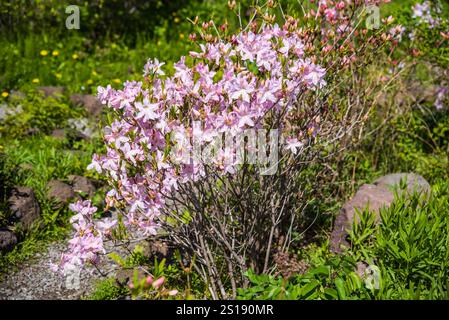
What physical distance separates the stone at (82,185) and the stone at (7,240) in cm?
72

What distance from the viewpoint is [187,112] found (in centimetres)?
271

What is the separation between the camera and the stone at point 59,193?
13.1 ft

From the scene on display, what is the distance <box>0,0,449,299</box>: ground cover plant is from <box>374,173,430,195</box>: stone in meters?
0.20

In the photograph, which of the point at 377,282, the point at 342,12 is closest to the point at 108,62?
the point at 342,12

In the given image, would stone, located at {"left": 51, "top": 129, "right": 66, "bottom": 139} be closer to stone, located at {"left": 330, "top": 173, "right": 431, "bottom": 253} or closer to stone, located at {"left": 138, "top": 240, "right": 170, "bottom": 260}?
stone, located at {"left": 138, "top": 240, "right": 170, "bottom": 260}

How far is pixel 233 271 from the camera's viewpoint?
3158 millimetres

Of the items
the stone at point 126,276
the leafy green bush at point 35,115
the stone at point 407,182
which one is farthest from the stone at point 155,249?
the leafy green bush at point 35,115

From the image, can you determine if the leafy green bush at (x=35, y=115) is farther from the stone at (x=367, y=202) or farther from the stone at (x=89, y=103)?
the stone at (x=367, y=202)

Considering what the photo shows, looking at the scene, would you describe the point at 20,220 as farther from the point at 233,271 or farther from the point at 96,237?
the point at 233,271

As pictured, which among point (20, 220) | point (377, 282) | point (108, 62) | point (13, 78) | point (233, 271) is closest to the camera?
point (377, 282)

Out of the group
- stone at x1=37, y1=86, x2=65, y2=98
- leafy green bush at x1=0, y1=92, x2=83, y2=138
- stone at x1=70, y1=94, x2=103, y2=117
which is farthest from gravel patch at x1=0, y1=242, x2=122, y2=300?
stone at x1=37, y1=86, x2=65, y2=98

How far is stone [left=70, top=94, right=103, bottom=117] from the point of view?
17.9ft

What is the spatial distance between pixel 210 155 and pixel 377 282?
1025 mm

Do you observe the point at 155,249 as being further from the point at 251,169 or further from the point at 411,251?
the point at 411,251
